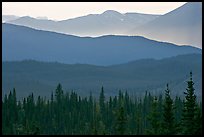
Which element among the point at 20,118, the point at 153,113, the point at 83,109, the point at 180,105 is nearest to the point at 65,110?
the point at 83,109

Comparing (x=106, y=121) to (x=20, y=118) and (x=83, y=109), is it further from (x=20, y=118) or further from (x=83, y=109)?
(x=20, y=118)

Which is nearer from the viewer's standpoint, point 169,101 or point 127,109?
point 169,101

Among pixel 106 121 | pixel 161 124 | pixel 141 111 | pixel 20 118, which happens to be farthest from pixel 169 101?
pixel 141 111

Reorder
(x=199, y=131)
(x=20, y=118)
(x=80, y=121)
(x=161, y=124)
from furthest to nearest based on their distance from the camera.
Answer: (x=80, y=121), (x=20, y=118), (x=161, y=124), (x=199, y=131)

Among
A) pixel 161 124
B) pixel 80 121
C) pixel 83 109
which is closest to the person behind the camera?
pixel 161 124

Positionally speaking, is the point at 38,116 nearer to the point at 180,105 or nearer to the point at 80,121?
the point at 80,121

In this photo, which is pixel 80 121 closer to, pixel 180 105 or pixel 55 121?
pixel 55 121

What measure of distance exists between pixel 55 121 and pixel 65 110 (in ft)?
16.8

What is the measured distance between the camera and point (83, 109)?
337 ft

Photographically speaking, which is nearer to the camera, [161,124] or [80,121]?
[161,124]

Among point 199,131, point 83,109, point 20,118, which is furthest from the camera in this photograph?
point 83,109

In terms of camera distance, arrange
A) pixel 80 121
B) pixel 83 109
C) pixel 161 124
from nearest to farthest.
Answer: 1. pixel 161 124
2. pixel 80 121
3. pixel 83 109

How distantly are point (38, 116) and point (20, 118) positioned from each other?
16.5 feet

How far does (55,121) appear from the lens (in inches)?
3780
